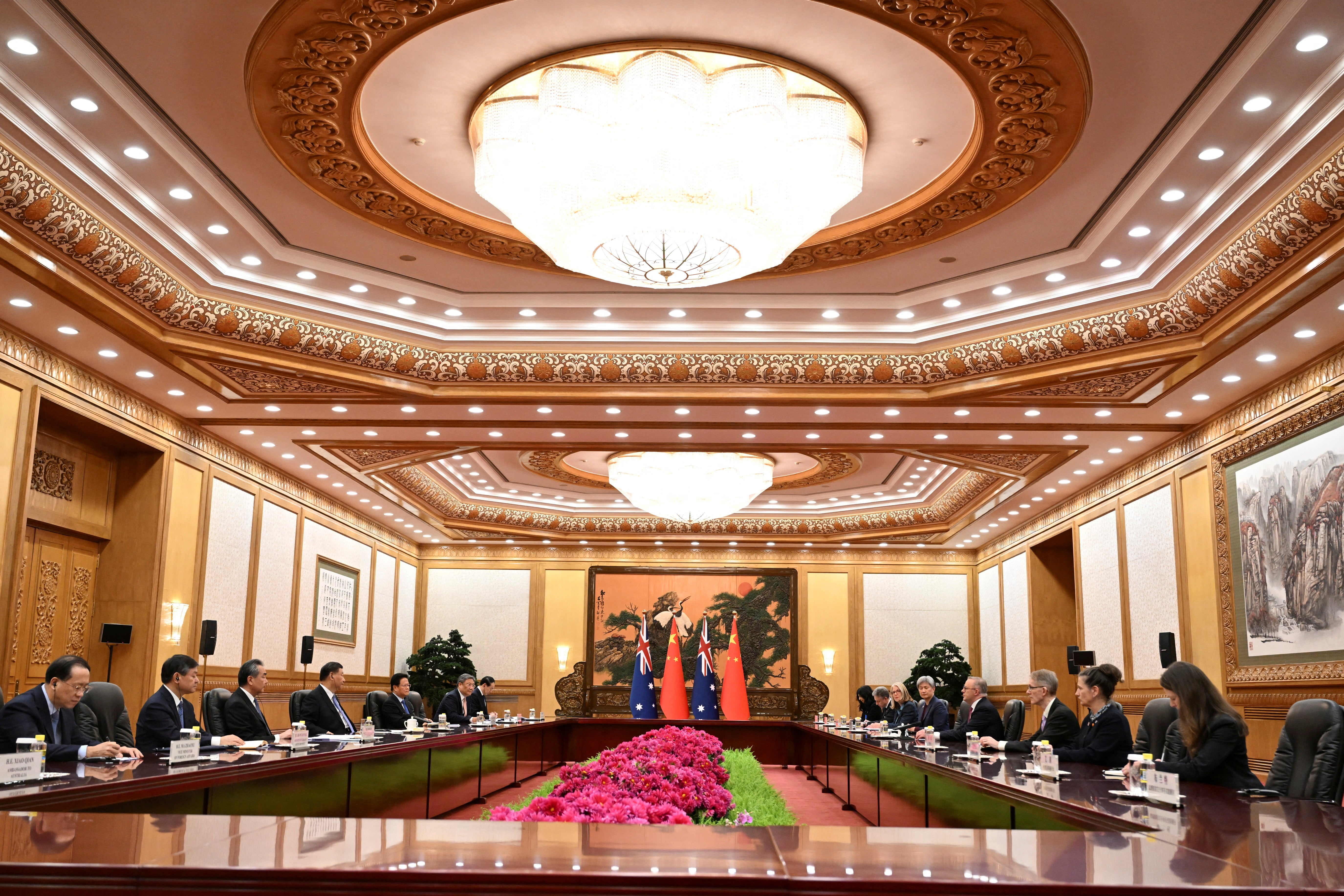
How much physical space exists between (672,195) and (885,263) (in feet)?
9.10

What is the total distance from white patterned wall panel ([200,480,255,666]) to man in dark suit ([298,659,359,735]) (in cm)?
288

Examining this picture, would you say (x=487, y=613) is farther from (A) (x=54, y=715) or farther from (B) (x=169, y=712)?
(A) (x=54, y=715)

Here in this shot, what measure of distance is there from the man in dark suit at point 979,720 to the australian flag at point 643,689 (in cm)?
753

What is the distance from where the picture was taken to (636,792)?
11.8 ft

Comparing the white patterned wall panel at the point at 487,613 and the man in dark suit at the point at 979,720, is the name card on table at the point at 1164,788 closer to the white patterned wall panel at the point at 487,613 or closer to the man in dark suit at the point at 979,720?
the man in dark suit at the point at 979,720

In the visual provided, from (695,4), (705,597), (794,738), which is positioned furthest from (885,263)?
(705,597)

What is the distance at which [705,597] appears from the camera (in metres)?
18.8

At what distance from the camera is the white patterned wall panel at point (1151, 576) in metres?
10.7

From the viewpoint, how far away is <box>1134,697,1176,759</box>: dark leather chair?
20.1ft

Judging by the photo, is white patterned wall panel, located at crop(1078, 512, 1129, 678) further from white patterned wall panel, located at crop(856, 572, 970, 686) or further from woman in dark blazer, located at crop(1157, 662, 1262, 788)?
woman in dark blazer, located at crop(1157, 662, 1262, 788)

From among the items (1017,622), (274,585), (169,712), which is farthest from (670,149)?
(1017,622)

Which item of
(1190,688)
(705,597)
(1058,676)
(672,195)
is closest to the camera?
(1190,688)

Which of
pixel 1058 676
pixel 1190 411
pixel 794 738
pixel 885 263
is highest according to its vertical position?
pixel 885 263

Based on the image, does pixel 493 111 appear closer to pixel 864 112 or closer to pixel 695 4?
pixel 695 4
